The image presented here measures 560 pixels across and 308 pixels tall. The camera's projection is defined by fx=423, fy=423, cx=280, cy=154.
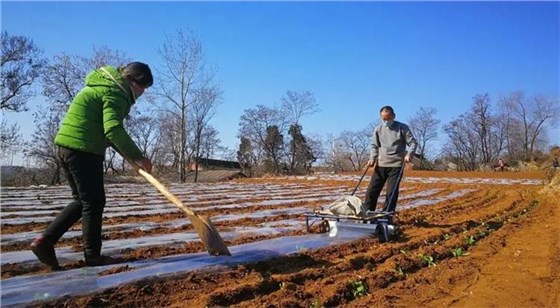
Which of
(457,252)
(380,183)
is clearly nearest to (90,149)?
(457,252)

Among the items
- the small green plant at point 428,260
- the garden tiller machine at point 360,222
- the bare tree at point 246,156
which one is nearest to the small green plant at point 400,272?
the small green plant at point 428,260

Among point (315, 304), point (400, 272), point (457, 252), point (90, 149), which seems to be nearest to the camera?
point (315, 304)

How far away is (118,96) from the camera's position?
3.30m

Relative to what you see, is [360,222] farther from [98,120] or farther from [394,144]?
[98,120]

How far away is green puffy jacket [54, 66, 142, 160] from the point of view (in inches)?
125

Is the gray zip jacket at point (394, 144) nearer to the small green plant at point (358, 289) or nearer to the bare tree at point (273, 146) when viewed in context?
the small green plant at point (358, 289)

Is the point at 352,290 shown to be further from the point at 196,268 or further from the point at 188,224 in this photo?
the point at 188,224

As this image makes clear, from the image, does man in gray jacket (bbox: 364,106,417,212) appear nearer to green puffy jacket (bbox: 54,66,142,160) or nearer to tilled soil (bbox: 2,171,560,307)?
tilled soil (bbox: 2,171,560,307)

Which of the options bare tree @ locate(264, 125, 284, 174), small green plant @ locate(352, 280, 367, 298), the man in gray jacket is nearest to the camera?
small green plant @ locate(352, 280, 367, 298)

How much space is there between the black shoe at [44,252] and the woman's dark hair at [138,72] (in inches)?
55.6

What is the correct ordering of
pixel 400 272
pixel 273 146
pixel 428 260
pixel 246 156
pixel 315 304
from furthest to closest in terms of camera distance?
pixel 246 156 < pixel 273 146 < pixel 428 260 < pixel 400 272 < pixel 315 304

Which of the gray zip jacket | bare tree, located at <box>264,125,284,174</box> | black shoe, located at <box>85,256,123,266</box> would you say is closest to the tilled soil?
black shoe, located at <box>85,256,123,266</box>

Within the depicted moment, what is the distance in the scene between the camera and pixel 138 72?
135 inches

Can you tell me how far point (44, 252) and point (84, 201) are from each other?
0.47m
